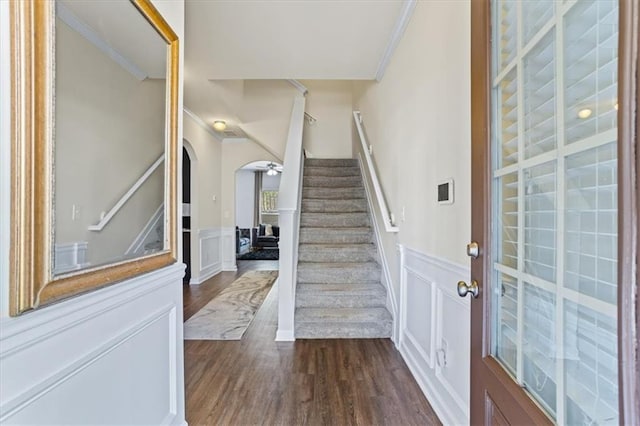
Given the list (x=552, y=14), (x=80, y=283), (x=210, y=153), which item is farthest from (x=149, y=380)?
(x=210, y=153)

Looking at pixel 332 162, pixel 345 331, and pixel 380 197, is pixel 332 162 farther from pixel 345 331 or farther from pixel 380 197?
pixel 345 331

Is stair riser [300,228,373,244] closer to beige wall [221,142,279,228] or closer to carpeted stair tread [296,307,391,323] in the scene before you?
carpeted stair tread [296,307,391,323]

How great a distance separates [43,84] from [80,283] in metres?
0.52

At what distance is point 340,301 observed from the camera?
3193 millimetres

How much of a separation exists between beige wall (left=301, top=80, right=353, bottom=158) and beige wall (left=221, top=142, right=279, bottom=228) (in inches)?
37.1

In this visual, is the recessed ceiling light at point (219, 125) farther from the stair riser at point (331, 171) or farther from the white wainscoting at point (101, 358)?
the white wainscoting at point (101, 358)

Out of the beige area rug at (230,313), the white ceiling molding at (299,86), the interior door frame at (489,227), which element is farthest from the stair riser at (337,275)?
the white ceiling molding at (299,86)

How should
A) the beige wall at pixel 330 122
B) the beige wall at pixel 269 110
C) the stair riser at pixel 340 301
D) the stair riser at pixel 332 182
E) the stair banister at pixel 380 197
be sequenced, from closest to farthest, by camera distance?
the stair banister at pixel 380 197
the stair riser at pixel 340 301
the stair riser at pixel 332 182
the beige wall at pixel 269 110
the beige wall at pixel 330 122

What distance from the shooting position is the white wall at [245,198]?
1159 centimetres

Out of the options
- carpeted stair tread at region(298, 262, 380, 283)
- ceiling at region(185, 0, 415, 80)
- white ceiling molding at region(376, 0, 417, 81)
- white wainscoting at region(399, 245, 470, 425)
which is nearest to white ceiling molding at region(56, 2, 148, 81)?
ceiling at region(185, 0, 415, 80)

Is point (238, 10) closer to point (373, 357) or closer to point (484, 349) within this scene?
point (484, 349)

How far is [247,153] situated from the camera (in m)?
6.24

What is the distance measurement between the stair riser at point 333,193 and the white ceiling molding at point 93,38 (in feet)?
11.2

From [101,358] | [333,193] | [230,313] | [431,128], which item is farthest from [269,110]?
[101,358]
